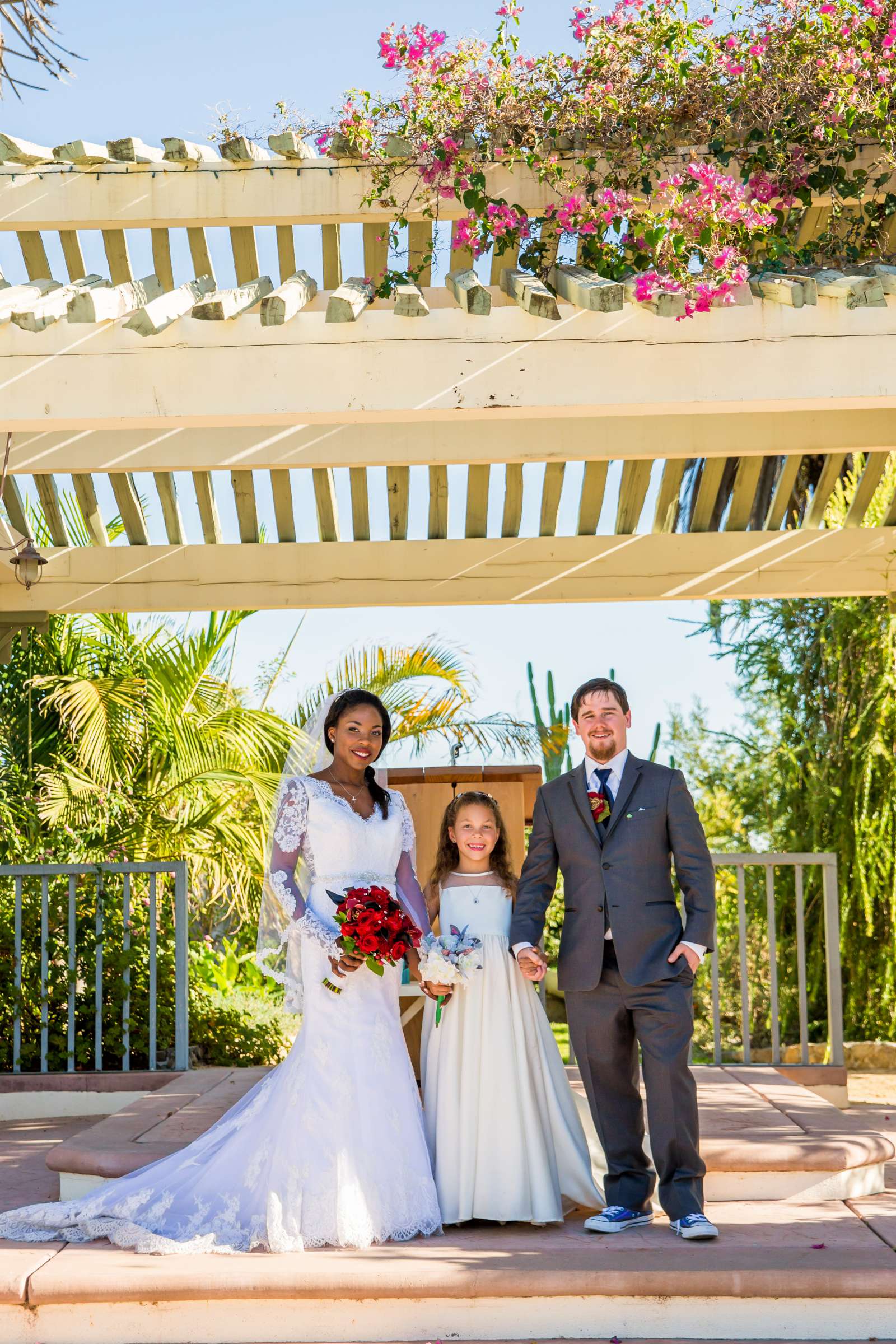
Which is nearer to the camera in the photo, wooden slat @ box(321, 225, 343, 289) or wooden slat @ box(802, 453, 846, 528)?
wooden slat @ box(321, 225, 343, 289)

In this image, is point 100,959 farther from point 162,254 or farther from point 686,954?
point 686,954

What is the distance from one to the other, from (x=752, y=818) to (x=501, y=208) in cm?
902

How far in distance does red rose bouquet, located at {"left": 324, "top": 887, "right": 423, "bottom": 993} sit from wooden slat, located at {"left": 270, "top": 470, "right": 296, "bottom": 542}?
3585 mm

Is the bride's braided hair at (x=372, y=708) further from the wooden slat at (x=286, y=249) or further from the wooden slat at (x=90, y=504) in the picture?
the wooden slat at (x=90, y=504)

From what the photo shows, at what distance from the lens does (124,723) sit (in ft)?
30.9

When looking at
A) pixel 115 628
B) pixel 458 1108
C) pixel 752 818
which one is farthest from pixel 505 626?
pixel 458 1108

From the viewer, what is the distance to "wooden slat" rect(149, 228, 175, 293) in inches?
256

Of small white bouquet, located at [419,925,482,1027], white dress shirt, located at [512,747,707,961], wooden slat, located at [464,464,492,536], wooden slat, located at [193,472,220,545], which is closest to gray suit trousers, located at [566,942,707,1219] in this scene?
white dress shirt, located at [512,747,707,961]

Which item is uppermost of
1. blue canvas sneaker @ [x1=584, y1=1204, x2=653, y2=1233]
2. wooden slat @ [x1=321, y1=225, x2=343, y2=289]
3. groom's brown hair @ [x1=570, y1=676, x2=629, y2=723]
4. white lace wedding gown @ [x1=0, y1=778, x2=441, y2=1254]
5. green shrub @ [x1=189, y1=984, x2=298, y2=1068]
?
wooden slat @ [x1=321, y1=225, x2=343, y2=289]

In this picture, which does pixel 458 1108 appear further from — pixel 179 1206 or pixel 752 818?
pixel 752 818

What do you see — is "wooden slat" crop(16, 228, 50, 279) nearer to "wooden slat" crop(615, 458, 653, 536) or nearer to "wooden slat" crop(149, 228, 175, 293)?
"wooden slat" crop(149, 228, 175, 293)

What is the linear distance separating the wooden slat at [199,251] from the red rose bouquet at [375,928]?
12.3ft

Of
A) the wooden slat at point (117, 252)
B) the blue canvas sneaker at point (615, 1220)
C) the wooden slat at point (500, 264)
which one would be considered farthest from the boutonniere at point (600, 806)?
the wooden slat at point (117, 252)

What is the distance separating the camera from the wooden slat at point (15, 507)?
7488mm
